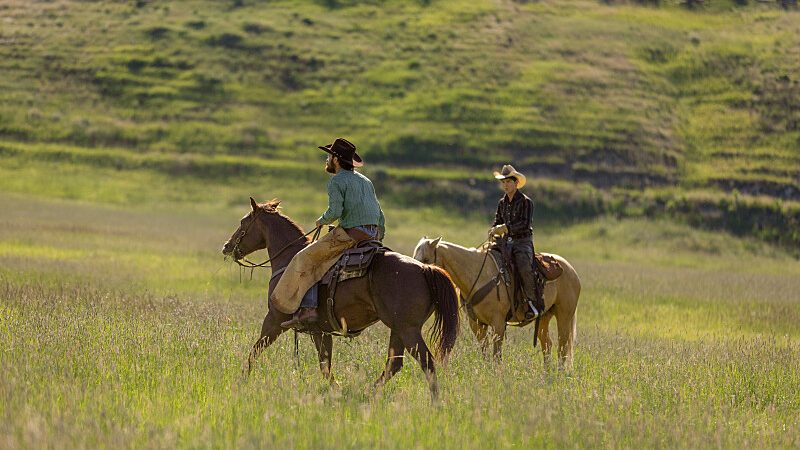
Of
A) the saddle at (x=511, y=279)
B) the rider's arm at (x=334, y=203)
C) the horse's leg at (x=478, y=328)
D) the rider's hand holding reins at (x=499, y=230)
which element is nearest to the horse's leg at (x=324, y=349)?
the rider's arm at (x=334, y=203)

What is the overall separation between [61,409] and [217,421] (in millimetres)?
1163

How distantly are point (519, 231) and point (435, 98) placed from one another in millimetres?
48198

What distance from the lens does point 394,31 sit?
7138 cm

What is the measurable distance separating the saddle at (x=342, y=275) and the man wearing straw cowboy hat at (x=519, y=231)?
10.1 feet

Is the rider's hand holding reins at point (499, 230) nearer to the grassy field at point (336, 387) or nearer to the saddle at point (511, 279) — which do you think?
the saddle at point (511, 279)

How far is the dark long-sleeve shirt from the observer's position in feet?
43.8

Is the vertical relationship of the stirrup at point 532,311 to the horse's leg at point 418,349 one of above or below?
below

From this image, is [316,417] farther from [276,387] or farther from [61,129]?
[61,129]

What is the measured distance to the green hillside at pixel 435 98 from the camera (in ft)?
168

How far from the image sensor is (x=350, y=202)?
10.8 m

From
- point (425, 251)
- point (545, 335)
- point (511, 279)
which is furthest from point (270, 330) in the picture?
point (545, 335)

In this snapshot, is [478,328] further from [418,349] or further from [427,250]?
[418,349]

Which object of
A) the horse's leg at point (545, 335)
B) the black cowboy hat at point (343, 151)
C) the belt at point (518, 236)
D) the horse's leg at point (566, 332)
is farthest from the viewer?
the horse's leg at point (545, 335)

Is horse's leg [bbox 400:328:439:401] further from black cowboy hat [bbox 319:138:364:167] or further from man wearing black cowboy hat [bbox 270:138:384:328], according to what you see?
black cowboy hat [bbox 319:138:364:167]
